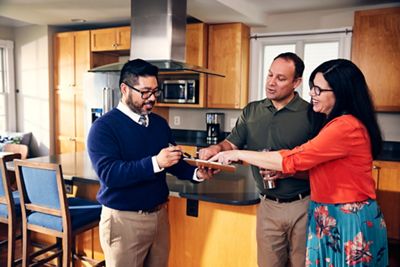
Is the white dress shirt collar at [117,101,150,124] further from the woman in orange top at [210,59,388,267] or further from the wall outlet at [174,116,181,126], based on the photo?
the wall outlet at [174,116,181,126]

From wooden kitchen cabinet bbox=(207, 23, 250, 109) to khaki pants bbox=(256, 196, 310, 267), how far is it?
270 centimetres

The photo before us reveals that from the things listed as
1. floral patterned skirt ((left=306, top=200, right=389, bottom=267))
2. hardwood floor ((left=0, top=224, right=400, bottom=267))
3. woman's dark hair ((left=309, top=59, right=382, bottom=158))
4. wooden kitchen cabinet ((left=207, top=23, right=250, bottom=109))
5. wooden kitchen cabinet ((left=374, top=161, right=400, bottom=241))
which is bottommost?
hardwood floor ((left=0, top=224, right=400, bottom=267))

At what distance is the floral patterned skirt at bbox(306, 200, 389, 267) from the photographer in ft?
4.91

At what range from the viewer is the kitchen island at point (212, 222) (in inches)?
83.7

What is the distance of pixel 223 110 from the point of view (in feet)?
16.1

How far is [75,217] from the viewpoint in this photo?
7.53 feet

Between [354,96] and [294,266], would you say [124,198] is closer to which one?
[294,266]

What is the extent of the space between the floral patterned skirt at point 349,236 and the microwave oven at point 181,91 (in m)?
3.17

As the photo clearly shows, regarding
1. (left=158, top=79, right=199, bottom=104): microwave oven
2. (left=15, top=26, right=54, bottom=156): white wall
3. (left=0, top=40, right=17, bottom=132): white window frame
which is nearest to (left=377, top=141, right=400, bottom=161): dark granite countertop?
(left=158, top=79, right=199, bottom=104): microwave oven

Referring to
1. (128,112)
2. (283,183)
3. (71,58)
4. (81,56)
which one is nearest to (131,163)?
(128,112)

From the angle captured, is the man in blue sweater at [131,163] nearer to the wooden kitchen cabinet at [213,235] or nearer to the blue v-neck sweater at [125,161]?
the blue v-neck sweater at [125,161]

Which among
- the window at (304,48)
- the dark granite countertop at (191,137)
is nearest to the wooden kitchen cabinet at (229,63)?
the window at (304,48)

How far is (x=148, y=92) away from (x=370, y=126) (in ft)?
3.14

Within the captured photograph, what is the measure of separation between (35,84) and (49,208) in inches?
149
